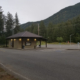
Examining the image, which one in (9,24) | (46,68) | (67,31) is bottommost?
(46,68)

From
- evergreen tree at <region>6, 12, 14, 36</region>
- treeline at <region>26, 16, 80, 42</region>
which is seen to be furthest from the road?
treeline at <region>26, 16, 80, 42</region>

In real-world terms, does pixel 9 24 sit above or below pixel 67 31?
above

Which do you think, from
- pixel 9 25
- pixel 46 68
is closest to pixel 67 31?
pixel 9 25

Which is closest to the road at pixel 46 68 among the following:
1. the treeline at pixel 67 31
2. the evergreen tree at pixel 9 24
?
the evergreen tree at pixel 9 24

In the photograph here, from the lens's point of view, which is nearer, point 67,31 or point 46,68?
point 46,68

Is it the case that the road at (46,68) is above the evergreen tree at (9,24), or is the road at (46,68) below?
below

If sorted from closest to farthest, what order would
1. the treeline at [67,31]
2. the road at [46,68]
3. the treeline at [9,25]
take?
1. the road at [46,68]
2. the treeline at [9,25]
3. the treeline at [67,31]

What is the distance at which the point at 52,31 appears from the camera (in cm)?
8506

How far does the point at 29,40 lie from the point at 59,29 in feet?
182

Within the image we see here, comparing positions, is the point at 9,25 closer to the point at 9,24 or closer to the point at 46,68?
the point at 9,24

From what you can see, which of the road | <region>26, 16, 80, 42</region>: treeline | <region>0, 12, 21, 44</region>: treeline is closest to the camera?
the road

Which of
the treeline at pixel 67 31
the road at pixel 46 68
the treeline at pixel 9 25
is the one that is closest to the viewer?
the road at pixel 46 68

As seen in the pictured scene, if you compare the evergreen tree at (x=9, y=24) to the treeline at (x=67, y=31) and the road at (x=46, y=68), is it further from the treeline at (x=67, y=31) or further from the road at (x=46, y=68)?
the road at (x=46, y=68)

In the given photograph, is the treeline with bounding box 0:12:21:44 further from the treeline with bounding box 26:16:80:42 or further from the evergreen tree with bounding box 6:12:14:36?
the treeline with bounding box 26:16:80:42
